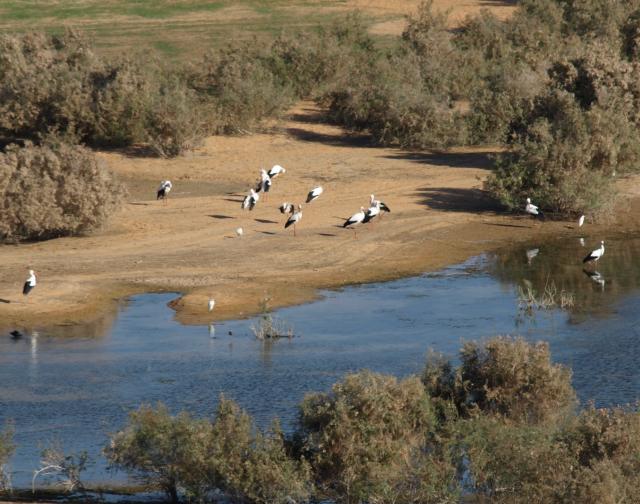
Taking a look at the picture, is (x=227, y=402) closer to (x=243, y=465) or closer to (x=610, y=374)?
(x=243, y=465)

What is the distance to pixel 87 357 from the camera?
78.4ft

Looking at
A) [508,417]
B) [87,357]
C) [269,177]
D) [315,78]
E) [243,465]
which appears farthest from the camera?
[315,78]

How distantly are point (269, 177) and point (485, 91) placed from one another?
839 centimetres

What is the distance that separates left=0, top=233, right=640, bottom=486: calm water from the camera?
68.5ft

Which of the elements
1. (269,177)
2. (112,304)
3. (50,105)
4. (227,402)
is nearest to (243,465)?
(227,402)

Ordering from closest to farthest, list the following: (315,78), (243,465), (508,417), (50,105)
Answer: (243,465)
(508,417)
(50,105)
(315,78)

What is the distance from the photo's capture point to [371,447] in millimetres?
16125

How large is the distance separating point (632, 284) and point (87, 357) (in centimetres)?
1210

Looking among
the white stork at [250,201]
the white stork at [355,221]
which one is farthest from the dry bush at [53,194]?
the white stork at [355,221]

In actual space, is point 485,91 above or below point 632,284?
above

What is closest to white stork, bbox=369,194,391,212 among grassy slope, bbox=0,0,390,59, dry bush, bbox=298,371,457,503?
dry bush, bbox=298,371,457,503

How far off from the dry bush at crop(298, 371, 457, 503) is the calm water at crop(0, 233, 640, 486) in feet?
11.5

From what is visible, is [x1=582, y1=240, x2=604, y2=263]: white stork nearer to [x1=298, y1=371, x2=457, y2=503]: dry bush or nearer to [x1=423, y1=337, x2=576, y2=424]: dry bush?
[x1=423, y1=337, x2=576, y2=424]: dry bush

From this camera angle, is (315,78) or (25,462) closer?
(25,462)
